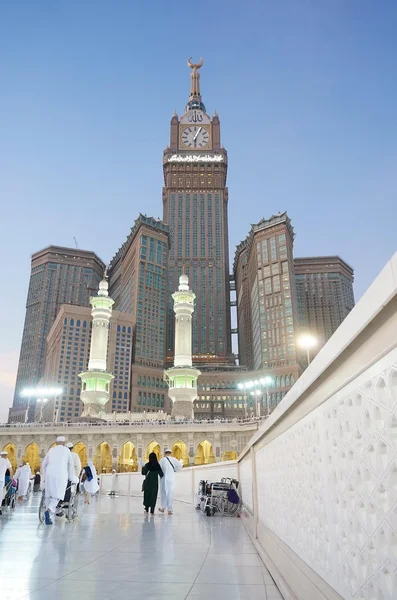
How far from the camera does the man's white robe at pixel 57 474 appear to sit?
32.2 feet

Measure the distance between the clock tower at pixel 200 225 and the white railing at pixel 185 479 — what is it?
102954 millimetres

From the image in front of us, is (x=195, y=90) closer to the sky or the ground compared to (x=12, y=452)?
closer to the sky

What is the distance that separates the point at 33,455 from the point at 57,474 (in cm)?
5205

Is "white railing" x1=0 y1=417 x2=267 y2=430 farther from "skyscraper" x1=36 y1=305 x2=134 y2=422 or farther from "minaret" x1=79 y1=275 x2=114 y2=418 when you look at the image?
"skyscraper" x1=36 y1=305 x2=134 y2=422

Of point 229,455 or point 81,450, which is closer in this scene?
point 229,455

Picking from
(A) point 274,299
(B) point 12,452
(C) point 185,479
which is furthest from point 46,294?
(C) point 185,479

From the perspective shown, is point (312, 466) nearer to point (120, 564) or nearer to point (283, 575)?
point (283, 575)

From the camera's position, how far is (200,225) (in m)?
143

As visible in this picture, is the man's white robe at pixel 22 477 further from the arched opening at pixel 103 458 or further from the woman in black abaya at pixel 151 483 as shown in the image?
the arched opening at pixel 103 458

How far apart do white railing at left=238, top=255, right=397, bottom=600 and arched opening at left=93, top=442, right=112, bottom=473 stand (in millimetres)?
52930

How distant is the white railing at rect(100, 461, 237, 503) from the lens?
13.8 metres

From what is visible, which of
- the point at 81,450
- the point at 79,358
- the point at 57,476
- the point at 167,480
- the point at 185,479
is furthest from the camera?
the point at 79,358

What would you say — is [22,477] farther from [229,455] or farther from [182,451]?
[229,455]

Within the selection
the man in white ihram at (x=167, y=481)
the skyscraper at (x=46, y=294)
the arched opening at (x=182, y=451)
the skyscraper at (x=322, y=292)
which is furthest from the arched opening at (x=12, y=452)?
the skyscraper at (x=322, y=292)
